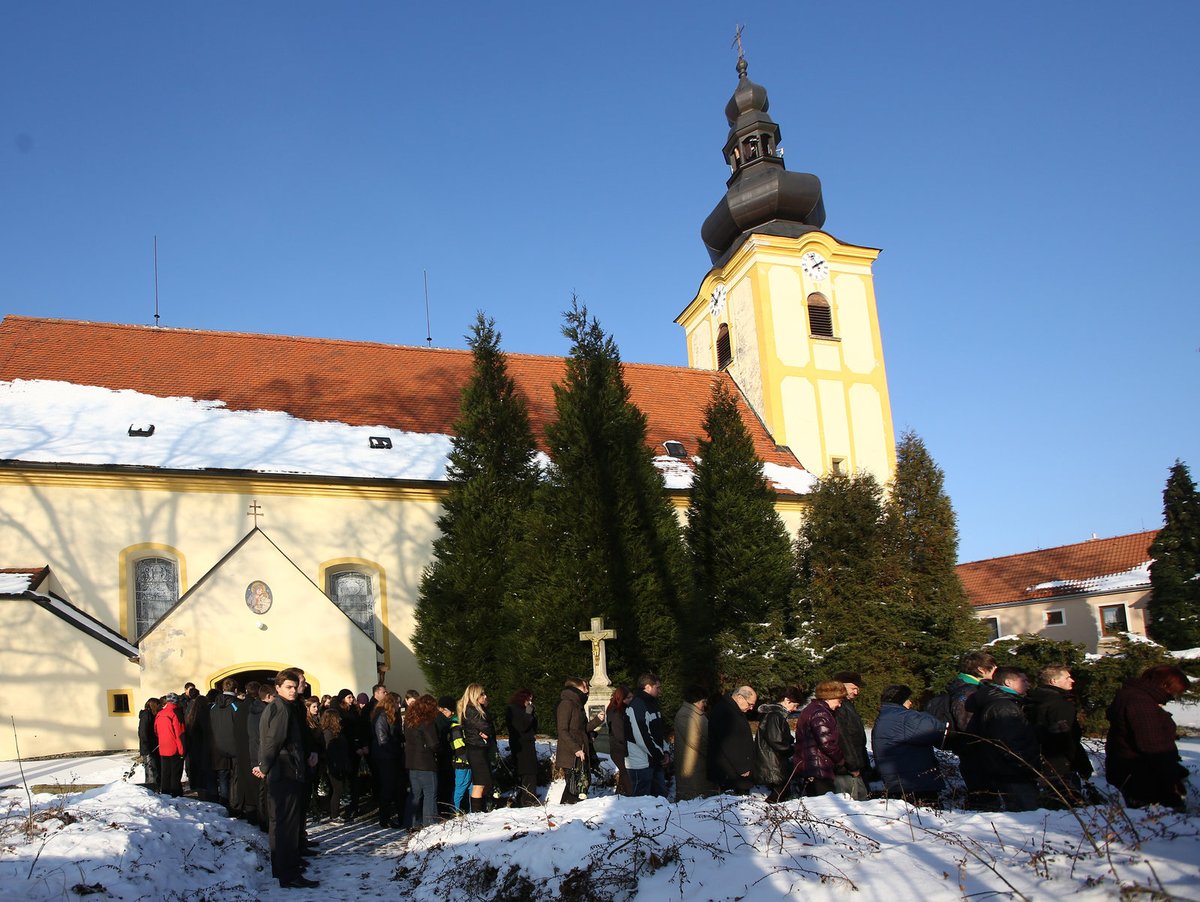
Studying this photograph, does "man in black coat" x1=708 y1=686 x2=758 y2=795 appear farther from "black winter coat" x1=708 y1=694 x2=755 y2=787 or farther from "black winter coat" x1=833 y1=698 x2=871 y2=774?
"black winter coat" x1=833 y1=698 x2=871 y2=774

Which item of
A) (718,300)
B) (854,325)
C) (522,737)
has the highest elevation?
(718,300)

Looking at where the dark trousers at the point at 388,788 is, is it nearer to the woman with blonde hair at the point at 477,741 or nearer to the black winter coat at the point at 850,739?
the woman with blonde hair at the point at 477,741

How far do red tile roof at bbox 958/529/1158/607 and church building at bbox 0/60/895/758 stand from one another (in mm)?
11105

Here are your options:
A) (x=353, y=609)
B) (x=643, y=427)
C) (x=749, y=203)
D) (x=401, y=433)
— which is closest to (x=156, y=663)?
(x=353, y=609)

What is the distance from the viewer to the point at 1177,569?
83.5ft

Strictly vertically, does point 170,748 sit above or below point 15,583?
below

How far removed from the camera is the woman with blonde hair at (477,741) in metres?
8.61

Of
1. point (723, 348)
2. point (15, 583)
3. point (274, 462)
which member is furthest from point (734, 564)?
point (15, 583)

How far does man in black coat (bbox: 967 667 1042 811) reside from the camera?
599 centimetres

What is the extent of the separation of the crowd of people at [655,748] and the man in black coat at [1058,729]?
12mm

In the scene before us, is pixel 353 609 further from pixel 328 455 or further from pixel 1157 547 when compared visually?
pixel 1157 547

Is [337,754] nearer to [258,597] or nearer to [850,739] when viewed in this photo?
[850,739]

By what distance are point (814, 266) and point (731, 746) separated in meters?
20.3

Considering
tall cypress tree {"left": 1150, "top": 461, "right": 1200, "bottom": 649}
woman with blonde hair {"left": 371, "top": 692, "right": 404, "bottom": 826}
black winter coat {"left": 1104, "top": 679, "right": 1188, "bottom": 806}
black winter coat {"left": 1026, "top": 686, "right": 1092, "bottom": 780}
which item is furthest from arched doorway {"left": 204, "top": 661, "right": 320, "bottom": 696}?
tall cypress tree {"left": 1150, "top": 461, "right": 1200, "bottom": 649}
